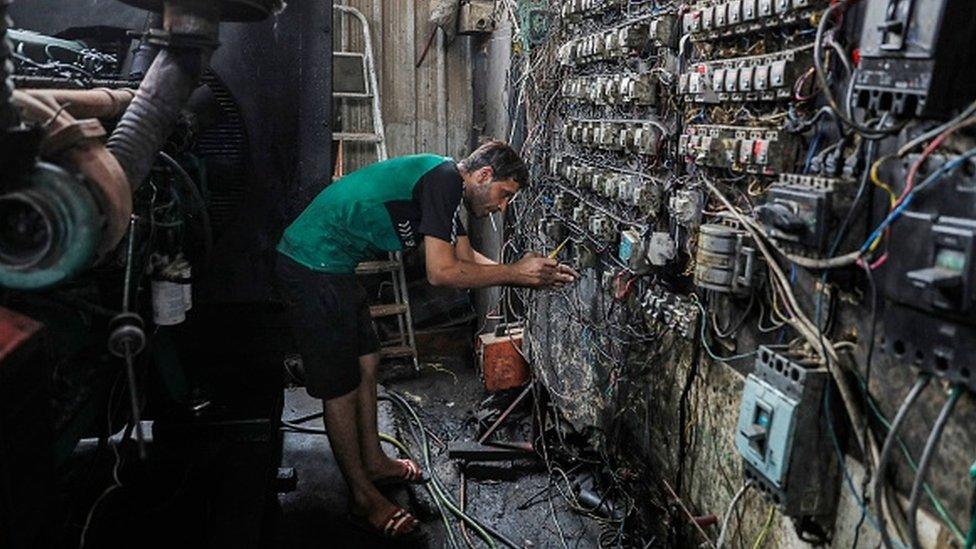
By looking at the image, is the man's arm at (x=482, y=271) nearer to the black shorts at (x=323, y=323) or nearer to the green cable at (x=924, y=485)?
the black shorts at (x=323, y=323)

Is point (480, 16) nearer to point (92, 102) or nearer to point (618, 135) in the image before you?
point (618, 135)

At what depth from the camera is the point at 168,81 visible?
1.81 metres

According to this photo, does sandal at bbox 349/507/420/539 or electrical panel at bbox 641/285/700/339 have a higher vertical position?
electrical panel at bbox 641/285/700/339

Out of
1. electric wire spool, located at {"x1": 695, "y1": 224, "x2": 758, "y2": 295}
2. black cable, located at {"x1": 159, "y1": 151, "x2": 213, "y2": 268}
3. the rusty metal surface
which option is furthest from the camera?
black cable, located at {"x1": 159, "y1": 151, "x2": 213, "y2": 268}

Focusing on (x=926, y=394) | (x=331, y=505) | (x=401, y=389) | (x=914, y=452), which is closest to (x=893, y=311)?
(x=926, y=394)

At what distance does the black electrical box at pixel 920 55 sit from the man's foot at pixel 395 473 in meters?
2.70

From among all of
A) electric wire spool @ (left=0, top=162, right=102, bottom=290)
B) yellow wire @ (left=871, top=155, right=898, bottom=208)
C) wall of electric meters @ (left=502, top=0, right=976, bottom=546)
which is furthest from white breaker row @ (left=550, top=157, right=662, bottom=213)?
electric wire spool @ (left=0, top=162, right=102, bottom=290)

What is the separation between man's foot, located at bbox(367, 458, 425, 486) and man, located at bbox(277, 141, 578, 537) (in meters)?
0.23

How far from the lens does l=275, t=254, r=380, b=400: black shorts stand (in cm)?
301

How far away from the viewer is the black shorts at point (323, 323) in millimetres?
3006

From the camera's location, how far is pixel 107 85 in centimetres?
225

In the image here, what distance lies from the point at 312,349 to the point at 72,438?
3.88 feet

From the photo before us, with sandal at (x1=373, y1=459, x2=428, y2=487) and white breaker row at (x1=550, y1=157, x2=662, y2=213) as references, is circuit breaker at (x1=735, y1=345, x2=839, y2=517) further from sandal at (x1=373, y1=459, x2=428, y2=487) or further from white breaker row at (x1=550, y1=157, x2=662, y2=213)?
sandal at (x1=373, y1=459, x2=428, y2=487)

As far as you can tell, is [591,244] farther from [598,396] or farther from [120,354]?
[120,354]
